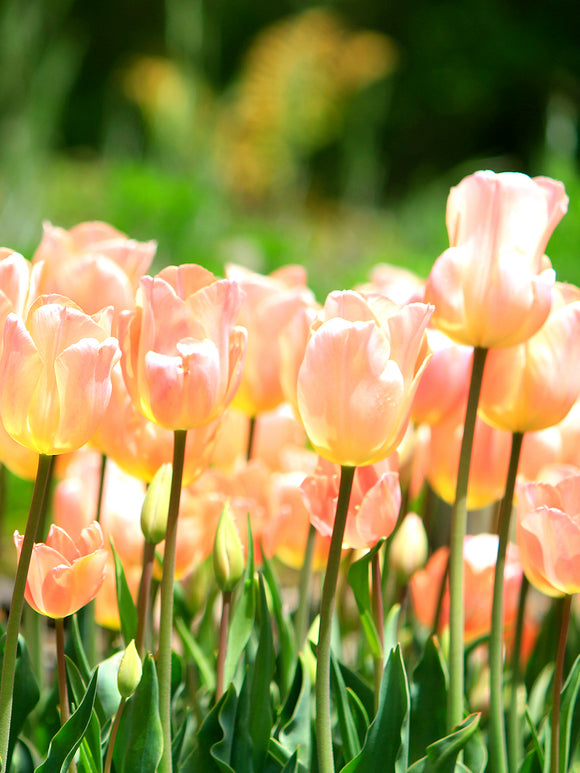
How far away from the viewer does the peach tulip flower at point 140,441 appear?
24.1 inches

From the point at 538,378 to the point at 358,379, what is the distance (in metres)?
0.17

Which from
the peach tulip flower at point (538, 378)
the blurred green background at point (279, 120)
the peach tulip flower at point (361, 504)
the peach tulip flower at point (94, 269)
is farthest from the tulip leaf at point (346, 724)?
the blurred green background at point (279, 120)

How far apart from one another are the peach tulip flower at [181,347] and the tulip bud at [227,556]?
0.29 ft

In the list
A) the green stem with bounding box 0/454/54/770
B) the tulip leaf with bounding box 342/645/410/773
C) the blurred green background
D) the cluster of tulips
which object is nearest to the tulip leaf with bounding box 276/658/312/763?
the cluster of tulips

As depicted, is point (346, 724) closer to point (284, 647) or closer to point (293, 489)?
point (284, 647)

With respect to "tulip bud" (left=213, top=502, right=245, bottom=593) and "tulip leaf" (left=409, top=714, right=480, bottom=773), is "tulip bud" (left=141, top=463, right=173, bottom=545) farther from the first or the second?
"tulip leaf" (left=409, top=714, right=480, bottom=773)

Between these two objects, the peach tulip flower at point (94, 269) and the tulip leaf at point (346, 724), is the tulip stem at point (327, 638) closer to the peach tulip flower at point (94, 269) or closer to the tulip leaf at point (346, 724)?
the tulip leaf at point (346, 724)

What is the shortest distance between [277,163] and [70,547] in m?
5.96

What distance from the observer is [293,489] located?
781 mm

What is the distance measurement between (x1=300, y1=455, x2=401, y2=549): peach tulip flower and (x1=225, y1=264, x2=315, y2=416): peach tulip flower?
0.65ft

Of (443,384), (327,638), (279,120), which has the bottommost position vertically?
(327,638)

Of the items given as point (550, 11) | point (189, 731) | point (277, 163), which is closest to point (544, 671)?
point (189, 731)

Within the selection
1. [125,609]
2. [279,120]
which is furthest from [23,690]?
[279,120]

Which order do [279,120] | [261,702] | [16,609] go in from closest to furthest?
[16,609]
[261,702]
[279,120]
